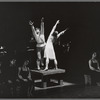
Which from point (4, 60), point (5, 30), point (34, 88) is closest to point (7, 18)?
point (5, 30)

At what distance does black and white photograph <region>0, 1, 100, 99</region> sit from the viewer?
2689 mm

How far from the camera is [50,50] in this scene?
8.93 ft

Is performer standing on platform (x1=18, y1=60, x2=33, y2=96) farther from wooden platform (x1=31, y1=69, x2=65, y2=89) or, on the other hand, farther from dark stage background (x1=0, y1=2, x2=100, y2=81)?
dark stage background (x1=0, y1=2, x2=100, y2=81)

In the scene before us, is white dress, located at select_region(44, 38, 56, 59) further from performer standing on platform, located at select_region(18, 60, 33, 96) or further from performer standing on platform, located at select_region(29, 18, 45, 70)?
performer standing on platform, located at select_region(18, 60, 33, 96)

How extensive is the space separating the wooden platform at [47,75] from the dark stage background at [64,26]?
0.22 ft

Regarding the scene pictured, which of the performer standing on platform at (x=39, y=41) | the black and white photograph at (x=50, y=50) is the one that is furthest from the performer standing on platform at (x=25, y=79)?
the performer standing on platform at (x=39, y=41)

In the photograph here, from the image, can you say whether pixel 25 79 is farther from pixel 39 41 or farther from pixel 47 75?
pixel 39 41

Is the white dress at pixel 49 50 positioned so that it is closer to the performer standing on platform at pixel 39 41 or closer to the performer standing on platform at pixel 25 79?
the performer standing on platform at pixel 39 41

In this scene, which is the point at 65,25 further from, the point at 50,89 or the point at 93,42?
the point at 50,89

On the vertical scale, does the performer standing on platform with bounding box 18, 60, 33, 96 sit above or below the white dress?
below

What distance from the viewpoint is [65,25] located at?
107 inches

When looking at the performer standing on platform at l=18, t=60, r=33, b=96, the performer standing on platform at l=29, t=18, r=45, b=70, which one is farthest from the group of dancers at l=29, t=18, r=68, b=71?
the performer standing on platform at l=18, t=60, r=33, b=96

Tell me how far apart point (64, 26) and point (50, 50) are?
0.26 m

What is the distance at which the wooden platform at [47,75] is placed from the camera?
2.69 m
